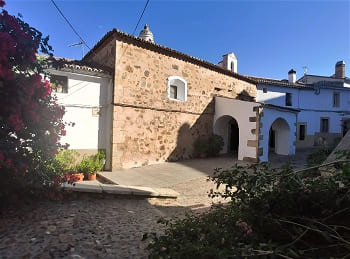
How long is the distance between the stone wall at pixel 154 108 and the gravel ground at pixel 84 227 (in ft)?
12.0

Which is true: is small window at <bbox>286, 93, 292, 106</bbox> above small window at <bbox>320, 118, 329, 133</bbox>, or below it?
above

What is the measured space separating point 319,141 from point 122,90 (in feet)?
59.8

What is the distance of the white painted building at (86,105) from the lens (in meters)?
7.04

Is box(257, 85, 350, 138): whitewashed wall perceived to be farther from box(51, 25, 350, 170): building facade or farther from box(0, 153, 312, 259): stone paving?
box(0, 153, 312, 259): stone paving

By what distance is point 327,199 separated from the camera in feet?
7.16

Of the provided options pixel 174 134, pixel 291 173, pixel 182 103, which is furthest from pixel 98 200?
pixel 182 103

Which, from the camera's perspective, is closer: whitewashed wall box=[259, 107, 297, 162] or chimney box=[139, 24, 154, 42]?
whitewashed wall box=[259, 107, 297, 162]

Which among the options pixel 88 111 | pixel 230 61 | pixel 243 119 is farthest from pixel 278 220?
pixel 230 61

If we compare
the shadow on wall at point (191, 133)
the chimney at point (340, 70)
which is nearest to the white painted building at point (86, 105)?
the shadow on wall at point (191, 133)

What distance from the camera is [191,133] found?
10180mm

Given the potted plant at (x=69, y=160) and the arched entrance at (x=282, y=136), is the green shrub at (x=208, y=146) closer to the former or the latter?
the arched entrance at (x=282, y=136)

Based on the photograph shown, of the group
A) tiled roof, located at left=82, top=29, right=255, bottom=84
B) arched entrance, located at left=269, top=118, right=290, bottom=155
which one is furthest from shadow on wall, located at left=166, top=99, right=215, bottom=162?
arched entrance, located at left=269, top=118, right=290, bottom=155

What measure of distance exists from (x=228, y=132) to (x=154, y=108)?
524 centimetres

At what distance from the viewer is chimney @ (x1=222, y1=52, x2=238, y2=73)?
1686 cm
